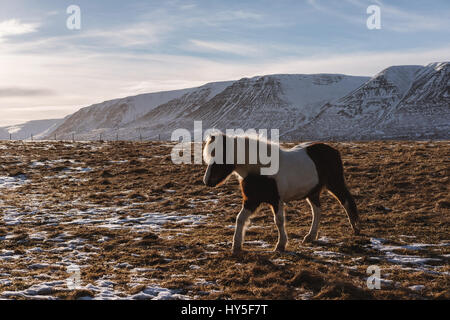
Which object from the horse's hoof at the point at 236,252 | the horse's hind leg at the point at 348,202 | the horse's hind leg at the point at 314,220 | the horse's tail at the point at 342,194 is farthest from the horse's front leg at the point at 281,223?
the horse's hind leg at the point at 348,202

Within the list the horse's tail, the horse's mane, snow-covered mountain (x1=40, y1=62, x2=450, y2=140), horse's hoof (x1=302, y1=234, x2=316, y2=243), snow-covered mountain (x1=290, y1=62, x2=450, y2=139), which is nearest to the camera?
the horse's mane

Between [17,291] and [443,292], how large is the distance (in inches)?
281

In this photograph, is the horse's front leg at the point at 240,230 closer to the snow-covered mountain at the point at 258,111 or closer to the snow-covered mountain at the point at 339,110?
the snow-covered mountain at the point at 339,110

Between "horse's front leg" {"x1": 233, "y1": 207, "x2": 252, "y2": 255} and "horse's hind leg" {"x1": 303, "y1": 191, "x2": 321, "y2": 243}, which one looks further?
"horse's hind leg" {"x1": 303, "y1": 191, "x2": 321, "y2": 243}

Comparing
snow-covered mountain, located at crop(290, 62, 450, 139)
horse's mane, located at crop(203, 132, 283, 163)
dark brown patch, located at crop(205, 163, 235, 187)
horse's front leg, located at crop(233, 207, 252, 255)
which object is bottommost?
horse's front leg, located at crop(233, 207, 252, 255)

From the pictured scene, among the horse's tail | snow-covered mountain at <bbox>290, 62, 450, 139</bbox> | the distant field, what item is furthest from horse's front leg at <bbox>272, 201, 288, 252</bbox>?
snow-covered mountain at <bbox>290, 62, 450, 139</bbox>

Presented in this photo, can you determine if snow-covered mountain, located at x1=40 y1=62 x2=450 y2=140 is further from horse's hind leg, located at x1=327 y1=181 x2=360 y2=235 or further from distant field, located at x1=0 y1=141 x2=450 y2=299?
horse's hind leg, located at x1=327 y1=181 x2=360 y2=235

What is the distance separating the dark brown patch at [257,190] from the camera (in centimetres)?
830

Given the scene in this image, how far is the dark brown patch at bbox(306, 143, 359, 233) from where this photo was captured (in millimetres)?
9484

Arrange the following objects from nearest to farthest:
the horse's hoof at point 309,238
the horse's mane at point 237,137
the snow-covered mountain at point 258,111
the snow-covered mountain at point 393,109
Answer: the horse's mane at point 237,137 → the horse's hoof at point 309,238 → the snow-covered mountain at point 393,109 → the snow-covered mountain at point 258,111

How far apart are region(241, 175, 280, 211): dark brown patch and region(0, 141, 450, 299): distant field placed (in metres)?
1.20

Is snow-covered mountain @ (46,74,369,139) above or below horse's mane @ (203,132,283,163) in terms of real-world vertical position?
above

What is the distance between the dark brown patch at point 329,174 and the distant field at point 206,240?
942 millimetres
